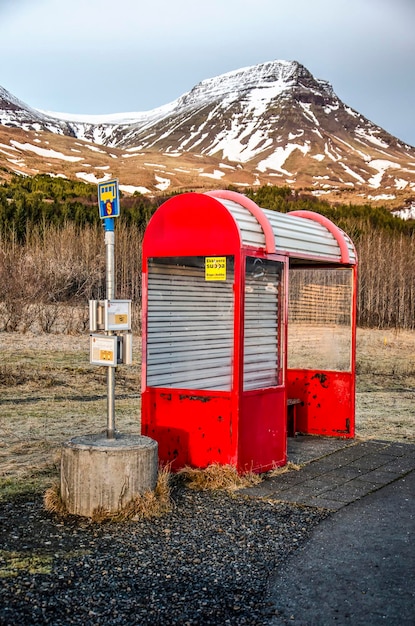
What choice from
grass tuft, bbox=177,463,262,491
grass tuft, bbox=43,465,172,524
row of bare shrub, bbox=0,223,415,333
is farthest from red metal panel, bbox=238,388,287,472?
row of bare shrub, bbox=0,223,415,333

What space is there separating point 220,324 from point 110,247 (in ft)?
7.68

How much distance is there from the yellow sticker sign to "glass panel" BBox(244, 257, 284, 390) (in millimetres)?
320

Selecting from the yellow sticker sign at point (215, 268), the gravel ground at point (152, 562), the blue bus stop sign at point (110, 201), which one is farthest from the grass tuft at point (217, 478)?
the blue bus stop sign at point (110, 201)

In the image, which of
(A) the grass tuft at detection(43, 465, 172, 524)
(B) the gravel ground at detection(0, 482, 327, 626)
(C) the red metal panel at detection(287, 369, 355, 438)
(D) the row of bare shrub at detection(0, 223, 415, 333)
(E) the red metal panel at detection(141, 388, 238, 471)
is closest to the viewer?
(B) the gravel ground at detection(0, 482, 327, 626)

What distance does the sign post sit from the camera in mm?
6902

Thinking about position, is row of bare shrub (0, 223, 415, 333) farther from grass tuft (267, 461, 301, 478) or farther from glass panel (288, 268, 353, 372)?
grass tuft (267, 461, 301, 478)

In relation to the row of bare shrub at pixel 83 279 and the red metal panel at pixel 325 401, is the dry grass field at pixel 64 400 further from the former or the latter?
the row of bare shrub at pixel 83 279

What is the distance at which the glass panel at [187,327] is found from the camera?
8414mm

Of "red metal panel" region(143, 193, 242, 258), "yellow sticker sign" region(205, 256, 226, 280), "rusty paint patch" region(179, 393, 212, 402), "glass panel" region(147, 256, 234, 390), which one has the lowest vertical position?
"rusty paint patch" region(179, 393, 212, 402)

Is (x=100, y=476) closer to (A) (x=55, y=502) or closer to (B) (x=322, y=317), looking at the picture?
(A) (x=55, y=502)

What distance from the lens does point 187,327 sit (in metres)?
8.73

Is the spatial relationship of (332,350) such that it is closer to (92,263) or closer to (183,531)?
(183,531)

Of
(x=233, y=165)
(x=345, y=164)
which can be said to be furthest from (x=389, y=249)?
(x=345, y=164)

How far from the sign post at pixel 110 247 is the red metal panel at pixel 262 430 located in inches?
57.0
